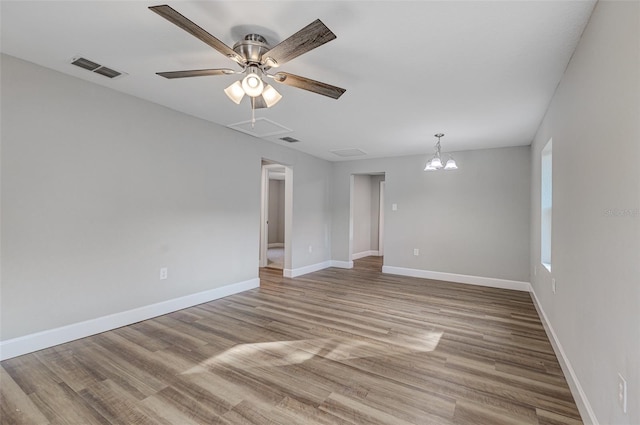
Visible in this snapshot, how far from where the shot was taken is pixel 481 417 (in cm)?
171

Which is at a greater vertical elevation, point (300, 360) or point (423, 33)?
point (423, 33)

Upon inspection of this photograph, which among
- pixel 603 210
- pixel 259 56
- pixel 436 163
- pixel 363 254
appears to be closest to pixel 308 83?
pixel 259 56

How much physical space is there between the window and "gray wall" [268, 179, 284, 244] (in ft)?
26.1

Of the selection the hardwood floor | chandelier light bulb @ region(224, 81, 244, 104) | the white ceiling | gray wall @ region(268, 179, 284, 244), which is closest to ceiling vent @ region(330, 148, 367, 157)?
the white ceiling

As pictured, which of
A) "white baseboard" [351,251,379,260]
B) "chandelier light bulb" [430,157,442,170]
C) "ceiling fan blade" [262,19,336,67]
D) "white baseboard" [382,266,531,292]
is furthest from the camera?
"white baseboard" [351,251,379,260]

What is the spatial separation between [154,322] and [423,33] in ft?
11.7

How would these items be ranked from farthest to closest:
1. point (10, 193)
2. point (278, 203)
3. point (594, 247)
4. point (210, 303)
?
point (278, 203) < point (210, 303) < point (10, 193) < point (594, 247)

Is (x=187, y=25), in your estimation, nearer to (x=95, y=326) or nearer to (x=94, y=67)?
(x=94, y=67)

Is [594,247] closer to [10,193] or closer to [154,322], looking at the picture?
[154,322]

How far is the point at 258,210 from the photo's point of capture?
4578 millimetres

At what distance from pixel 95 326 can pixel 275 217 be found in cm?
769

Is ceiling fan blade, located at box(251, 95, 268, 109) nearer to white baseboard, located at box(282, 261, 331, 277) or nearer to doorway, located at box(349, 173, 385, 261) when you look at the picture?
white baseboard, located at box(282, 261, 331, 277)

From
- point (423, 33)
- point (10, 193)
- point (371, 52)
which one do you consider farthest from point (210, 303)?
point (423, 33)

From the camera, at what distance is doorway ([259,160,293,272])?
17.9 feet
